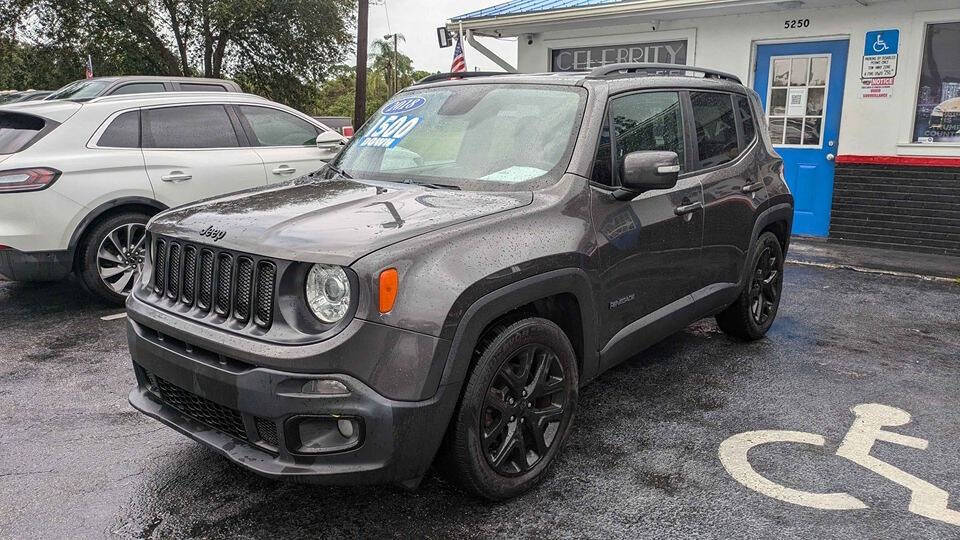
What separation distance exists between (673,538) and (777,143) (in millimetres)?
7504

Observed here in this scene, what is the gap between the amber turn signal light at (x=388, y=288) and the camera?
248cm

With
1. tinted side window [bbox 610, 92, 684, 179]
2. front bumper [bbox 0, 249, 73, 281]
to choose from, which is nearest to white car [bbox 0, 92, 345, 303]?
front bumper [bbox 0, 249, 73, 281]

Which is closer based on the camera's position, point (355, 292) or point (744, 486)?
point (355, 292)

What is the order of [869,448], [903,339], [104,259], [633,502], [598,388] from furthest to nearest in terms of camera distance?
[104,259] < [903,339] < [598,388] < [869,448] < [633,502]

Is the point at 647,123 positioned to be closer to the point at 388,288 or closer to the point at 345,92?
the point at 388,288

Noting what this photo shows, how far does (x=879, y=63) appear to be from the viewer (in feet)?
27.3

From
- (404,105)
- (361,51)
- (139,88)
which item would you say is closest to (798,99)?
(404,105)

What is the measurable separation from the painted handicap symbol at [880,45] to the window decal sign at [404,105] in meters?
6.50

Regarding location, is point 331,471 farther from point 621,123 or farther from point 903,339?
point 903,339

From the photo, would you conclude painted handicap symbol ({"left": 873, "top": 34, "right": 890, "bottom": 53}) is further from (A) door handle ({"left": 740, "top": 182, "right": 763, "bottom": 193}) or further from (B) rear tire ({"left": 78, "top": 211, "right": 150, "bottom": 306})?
(B) rear tire ({"left": 78, "top": 211, "right": 150, "bottom": 306})

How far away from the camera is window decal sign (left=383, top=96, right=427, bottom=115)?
161 inches

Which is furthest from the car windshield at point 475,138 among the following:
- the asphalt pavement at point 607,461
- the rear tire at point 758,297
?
the rear tire at point 758,297

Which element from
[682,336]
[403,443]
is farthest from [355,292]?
[682,336]

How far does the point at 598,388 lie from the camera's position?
4.28 metres
